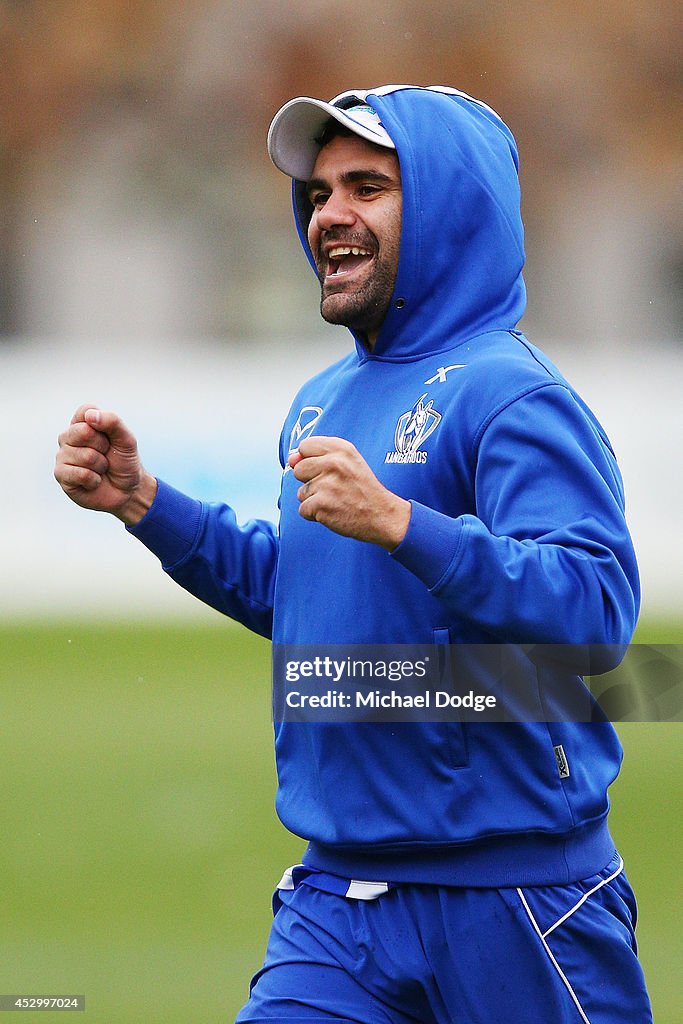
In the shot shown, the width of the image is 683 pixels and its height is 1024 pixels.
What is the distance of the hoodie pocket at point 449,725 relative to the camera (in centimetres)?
182

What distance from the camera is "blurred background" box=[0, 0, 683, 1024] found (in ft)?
18.4

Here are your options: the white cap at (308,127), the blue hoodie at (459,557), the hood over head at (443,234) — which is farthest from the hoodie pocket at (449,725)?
the white cap at (308,127)

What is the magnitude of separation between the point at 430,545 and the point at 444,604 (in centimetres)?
14

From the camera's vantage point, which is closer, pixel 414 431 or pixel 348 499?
pixel 348 499

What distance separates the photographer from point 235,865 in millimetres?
4742

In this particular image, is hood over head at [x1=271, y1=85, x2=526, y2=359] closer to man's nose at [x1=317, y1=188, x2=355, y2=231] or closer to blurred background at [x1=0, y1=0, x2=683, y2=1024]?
man's nose at [x1=317, y1=188, x2=355, y2=231]

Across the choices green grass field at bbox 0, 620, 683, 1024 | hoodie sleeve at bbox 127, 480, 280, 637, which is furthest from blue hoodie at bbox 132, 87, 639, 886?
green grass field at bbox 0, 620, 683, 1024

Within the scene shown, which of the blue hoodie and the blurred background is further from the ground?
the blurred background

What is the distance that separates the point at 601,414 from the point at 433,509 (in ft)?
22.7

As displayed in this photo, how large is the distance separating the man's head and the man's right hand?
346 mm

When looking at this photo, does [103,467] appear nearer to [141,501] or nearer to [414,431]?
[141,501]

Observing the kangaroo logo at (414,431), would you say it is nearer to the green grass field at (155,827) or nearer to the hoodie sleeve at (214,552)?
the hoodie sleeve at (214,552)

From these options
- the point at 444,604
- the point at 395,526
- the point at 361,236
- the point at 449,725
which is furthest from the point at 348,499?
the point at 361,236

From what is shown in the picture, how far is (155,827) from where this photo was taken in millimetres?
5504
